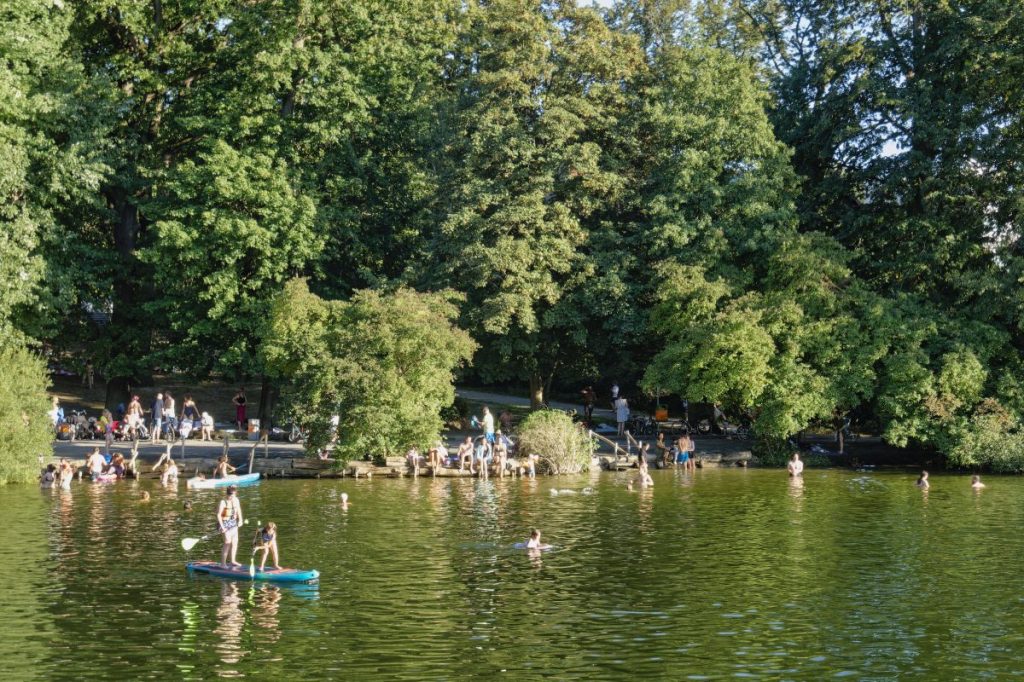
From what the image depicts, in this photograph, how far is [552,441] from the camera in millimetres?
55031

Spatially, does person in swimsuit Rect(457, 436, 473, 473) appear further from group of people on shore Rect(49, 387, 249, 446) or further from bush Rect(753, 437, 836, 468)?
bush Rect(753, 437, 836, 468)

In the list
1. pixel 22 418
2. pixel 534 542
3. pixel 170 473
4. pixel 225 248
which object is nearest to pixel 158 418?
pixel 170 473

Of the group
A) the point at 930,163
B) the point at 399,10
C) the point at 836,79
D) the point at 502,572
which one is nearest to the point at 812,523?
the point at 502,572

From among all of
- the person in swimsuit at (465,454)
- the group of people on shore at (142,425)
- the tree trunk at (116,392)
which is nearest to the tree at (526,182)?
the person in swimsuit at (465,454)

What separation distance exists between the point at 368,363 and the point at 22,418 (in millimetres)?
14633

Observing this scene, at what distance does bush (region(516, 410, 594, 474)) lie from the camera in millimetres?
55094

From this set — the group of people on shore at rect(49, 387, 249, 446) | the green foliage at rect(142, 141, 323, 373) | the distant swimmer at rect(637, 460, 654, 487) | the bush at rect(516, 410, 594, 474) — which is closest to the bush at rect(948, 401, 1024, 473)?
the distant swimmer at rect(637, 460, 654, 487)

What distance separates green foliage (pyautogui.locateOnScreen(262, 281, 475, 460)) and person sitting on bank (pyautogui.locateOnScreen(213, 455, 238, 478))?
3.59 metres

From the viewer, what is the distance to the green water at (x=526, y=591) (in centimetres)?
2219

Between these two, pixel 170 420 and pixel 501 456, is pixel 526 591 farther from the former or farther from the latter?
pixel 170 420

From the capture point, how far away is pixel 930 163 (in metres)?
61.2

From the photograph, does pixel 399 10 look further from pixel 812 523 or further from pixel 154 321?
pixel 812 523

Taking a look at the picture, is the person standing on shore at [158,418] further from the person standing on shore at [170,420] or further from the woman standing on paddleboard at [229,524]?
the woman standing on paddleboard at [229,524]

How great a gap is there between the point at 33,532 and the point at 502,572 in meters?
15.5
